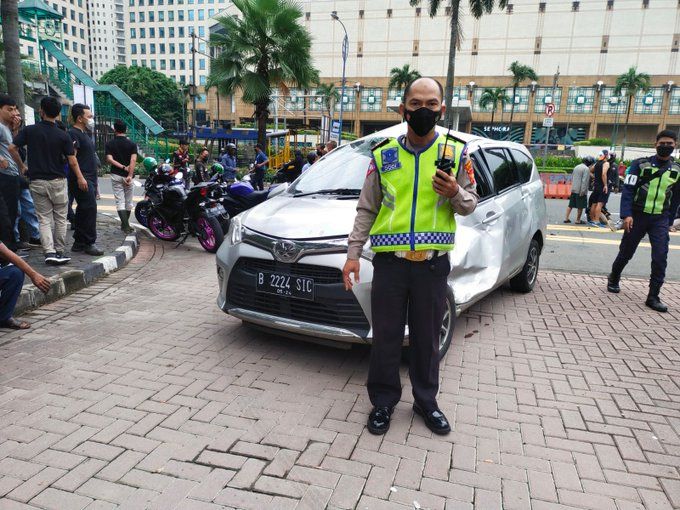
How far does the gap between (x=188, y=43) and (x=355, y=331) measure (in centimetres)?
11095

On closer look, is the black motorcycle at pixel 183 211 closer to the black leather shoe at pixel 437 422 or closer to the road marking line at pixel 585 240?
the black leather shoe at pixel 437 422

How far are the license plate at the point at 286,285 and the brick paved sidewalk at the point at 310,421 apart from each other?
0.60m

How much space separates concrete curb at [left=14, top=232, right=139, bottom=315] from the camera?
4.92m

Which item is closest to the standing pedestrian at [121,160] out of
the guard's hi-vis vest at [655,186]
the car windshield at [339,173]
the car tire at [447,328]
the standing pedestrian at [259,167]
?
the car windshield at [339,173]

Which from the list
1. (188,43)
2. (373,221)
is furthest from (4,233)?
(188,43)

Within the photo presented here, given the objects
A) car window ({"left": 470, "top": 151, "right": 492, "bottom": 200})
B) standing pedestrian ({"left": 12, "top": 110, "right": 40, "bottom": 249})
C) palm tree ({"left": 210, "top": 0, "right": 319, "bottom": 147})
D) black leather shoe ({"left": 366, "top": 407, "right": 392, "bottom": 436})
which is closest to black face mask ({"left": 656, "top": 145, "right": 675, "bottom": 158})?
car window ({"left": 470, "top": 151, "right": 492, "bottom": 200})

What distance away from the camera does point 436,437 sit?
9.66 feet

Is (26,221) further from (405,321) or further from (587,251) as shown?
(587,251)

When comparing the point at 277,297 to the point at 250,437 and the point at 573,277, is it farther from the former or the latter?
the point at 573,277

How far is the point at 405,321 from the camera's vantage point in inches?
116

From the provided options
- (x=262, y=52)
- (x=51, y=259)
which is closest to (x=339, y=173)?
(x=51, y=259)

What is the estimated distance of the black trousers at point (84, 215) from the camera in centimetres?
677

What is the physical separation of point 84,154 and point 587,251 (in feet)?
28.0

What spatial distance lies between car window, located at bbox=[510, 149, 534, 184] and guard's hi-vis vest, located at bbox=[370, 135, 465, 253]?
3206mm
